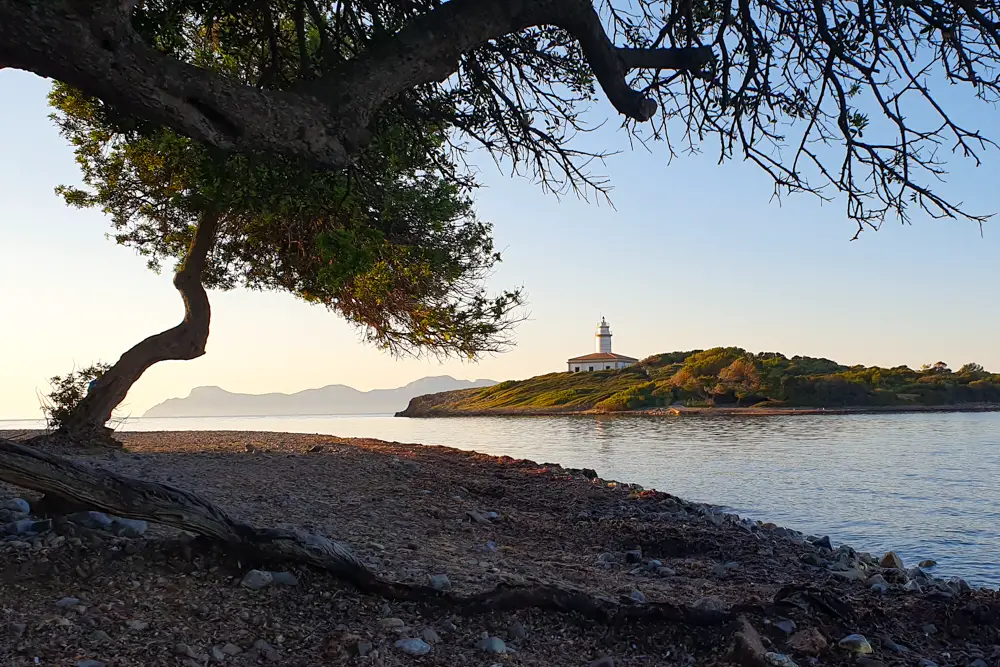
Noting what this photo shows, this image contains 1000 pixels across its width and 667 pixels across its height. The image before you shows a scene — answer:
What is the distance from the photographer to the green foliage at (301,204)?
6.04 meters

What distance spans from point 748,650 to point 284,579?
2.34 metres

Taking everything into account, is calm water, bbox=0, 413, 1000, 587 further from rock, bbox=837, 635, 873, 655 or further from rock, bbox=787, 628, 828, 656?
rock, bbox=787, 628, 828, 656

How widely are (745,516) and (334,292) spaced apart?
651 cm

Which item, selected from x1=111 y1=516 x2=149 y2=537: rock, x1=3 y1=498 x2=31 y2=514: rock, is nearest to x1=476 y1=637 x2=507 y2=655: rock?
x1=111 y1=516 x2=149 y2=537: rock

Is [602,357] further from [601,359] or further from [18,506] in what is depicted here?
[18,506]

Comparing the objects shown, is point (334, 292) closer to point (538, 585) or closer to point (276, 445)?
point (276, 445)

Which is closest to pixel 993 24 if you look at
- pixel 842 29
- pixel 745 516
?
pixel 842 29

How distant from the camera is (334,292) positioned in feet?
33.4

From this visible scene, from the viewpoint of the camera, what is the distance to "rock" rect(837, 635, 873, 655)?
3.57m

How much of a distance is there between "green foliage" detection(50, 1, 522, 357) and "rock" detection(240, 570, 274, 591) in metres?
2.45

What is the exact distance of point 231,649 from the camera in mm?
3096

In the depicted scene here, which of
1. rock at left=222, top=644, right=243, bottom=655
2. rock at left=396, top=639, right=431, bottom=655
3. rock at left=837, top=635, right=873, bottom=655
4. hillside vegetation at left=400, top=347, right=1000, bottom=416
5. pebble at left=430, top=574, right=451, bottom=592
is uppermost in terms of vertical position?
hillside vegetation at left=400, top=347, right=1000, bottom=416

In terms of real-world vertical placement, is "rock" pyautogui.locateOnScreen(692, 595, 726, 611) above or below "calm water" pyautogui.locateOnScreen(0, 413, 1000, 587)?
above

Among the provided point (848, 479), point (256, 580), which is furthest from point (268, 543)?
point (848, 479)
